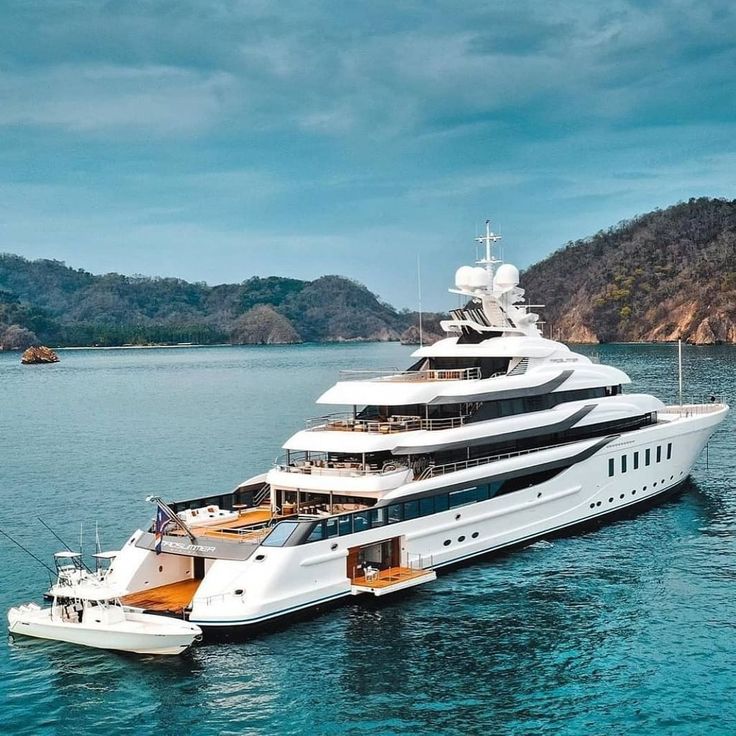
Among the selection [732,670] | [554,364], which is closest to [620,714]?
[732,670]

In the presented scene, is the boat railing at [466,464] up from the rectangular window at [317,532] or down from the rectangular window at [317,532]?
up

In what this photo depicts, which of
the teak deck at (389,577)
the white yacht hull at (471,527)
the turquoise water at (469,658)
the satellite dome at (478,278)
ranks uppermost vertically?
the satellite dome at (478,278)

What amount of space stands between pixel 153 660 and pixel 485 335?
18451mm

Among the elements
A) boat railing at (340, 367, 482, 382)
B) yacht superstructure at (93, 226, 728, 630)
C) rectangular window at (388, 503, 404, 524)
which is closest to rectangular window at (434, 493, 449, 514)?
yacht superstructure at (93, 226, 728, 630)

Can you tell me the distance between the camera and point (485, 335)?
35000mm

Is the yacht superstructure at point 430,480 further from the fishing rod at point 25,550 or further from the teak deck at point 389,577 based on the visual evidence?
the fishing rod at point 25,550

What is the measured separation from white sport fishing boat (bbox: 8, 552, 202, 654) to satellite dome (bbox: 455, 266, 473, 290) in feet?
58.1

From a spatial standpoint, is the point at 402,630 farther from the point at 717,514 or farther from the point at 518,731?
the point at 717,514

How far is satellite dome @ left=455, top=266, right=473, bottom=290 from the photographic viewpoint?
34594 millimetres

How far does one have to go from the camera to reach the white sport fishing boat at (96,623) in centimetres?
2130

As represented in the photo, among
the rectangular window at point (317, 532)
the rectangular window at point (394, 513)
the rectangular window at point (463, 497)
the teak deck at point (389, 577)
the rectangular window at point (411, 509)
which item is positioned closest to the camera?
the rectangular window at point (317, 532)

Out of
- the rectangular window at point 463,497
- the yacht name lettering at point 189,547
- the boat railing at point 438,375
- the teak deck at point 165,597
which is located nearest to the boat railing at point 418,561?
the rectangular window at point 463,497

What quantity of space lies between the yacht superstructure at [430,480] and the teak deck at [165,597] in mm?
79

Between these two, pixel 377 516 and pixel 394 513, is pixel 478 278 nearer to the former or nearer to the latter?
pixel 394 513
